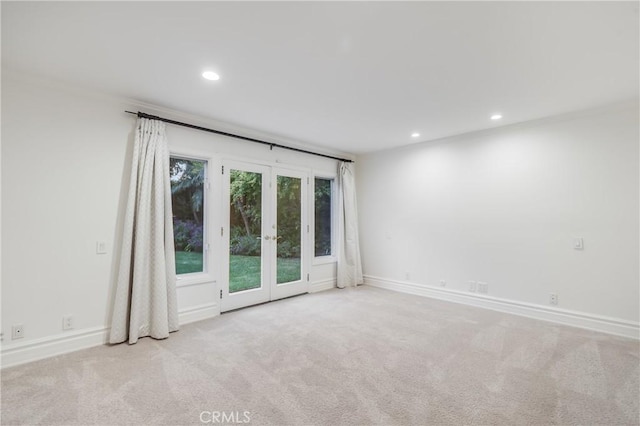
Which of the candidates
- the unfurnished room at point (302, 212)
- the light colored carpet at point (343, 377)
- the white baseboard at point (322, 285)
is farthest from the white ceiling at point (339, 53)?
the white baseboard at point (322, 285)

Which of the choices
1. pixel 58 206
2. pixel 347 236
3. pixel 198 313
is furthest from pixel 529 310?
pixel 58 206

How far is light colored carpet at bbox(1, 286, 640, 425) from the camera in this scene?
191 cm

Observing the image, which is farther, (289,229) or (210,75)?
(289,229)

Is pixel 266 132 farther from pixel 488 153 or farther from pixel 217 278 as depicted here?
pixel 488 153

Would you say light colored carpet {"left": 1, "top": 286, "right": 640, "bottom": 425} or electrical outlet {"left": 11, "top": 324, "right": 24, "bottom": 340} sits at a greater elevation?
electrical outlet {"left": 11, "top": 324, "right": 24, "bottom": 340}

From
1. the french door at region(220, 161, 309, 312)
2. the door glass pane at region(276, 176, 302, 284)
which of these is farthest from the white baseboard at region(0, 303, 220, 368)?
the door glass pane at region(276, 176, 302, 284)

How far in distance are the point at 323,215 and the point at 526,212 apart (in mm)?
3083

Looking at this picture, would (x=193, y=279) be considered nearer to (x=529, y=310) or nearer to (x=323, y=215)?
(x=323, y=215)

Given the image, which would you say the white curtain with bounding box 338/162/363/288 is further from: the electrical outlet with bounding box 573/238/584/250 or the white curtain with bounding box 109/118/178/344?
the electrical outlet with bounding box 573/238/584/250

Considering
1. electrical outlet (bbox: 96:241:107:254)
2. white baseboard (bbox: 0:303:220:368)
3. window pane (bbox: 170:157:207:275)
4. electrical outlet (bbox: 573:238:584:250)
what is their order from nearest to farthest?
white baseboard (bbox: 0:303:220:368), electrical outlet (bbox: 96:241:107:254), electrical outlet (bbox: 573:238:584:250), window pane (bbox: 170:157:207:275)

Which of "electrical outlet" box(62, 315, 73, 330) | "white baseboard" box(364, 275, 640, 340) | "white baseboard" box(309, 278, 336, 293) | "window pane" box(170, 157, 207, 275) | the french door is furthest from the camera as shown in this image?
"white baseboard" box(309, 278, 336, 293)

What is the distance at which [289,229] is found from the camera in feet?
15.8

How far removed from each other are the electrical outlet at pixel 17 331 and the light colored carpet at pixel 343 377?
26cm

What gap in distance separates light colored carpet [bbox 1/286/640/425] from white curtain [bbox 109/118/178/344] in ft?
0.69
